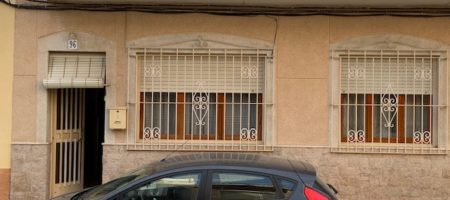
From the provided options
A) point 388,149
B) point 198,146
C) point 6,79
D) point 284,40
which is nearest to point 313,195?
point 198,146

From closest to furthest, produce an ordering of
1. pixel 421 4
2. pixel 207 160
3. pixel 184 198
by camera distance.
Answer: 1. pixel 184 198
2. pixel 207 160
3. pixel 421 4

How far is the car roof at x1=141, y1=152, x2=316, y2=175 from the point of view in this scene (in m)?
5.43

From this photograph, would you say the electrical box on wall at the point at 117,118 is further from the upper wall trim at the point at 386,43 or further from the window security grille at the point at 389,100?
the upper wall trim at the point at 386,43

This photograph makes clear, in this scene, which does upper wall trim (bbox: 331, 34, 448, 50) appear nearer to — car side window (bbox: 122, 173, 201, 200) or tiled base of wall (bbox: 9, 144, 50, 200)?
car side window (bbox: 122, 173, 201, 200)

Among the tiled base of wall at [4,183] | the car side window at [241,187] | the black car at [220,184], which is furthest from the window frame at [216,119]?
the car side window at [241,187]

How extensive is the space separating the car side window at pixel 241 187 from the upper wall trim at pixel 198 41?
3.92 meters

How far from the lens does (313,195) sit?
17.1ft

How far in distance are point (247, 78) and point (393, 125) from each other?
254cm

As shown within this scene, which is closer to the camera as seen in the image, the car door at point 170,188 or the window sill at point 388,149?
the car door at point 170,188

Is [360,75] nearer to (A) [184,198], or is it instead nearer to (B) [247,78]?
(B) [247,78]

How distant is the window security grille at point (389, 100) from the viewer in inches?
348

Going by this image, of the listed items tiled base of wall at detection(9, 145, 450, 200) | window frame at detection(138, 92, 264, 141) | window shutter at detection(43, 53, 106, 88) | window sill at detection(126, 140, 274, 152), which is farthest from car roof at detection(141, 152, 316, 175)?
window shutter at detection(43, 53, 106, 88)

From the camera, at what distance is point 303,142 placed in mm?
8828

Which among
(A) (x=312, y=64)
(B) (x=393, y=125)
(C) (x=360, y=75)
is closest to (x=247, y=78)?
(A) (x=312, y=64)
